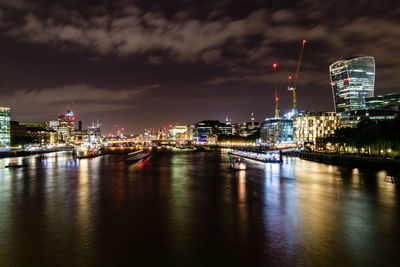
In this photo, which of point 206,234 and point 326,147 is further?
point 326,147

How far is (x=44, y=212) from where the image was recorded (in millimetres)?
20016

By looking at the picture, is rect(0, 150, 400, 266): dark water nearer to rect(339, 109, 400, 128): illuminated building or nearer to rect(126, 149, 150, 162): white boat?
rect(126, 149, 150, 162): white boat

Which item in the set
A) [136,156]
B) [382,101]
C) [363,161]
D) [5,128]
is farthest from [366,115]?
[5,128]

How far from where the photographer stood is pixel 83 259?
1205cm

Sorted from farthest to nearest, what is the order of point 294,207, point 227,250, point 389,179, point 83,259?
1. point 389,179
2. point 294,207
3. point 227,250
4. point 83,259

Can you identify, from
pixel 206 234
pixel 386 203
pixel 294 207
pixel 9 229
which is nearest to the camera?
pixel 206 234

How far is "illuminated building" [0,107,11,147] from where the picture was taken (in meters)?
144

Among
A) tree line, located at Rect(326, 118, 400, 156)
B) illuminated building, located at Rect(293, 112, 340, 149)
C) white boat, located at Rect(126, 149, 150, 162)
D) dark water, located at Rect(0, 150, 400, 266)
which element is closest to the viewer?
dark water, located at Rect(0, 150, 400, 266)

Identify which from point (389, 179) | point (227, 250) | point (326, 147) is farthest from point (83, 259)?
point (326, 147)

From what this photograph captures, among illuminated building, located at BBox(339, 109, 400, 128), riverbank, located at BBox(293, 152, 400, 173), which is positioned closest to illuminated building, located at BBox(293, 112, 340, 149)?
illuminated building, located at BBox(339, 109, 400, 128)

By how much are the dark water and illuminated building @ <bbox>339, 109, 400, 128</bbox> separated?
12773cm

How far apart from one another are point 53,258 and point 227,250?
21.9ft

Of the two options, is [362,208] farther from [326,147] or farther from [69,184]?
[326,147]

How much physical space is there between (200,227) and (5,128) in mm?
157341
